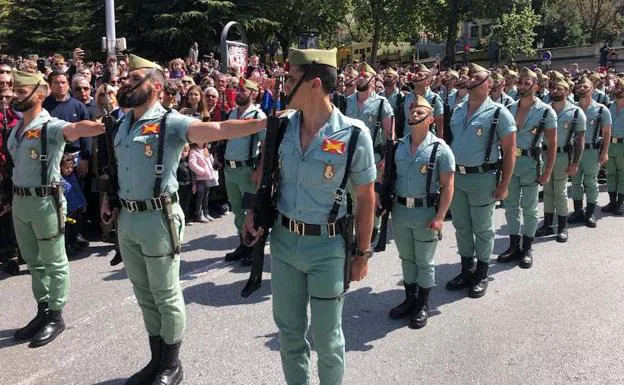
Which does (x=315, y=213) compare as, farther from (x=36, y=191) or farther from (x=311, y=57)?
(x=36, y=191)

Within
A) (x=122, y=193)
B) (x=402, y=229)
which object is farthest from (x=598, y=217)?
(x=122, y=193)

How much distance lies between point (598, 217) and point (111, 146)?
25.5 ft

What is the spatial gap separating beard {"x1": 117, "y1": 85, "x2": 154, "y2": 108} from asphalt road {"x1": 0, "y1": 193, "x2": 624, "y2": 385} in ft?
6.24

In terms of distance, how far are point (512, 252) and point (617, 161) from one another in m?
3.88

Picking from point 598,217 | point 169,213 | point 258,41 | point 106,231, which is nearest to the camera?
point 169,213

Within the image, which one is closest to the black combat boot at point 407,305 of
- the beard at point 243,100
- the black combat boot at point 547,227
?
the beard at point 243,100

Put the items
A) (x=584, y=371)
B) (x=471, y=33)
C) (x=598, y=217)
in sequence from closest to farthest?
(x=584, y=371)
(x=598, y=217)
(x=471, y=33)

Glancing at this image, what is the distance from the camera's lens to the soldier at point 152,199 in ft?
11.4

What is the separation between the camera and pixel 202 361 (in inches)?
159

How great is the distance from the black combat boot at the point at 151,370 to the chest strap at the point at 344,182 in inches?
64.3

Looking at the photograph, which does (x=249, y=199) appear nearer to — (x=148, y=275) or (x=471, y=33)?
(x=148, y=275)

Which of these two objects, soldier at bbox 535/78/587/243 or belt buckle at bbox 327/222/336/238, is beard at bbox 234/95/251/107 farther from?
soldier at bbox 535/78/587/243

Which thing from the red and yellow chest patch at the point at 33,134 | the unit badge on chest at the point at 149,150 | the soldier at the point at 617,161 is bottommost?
the soldier at the point at 617,161

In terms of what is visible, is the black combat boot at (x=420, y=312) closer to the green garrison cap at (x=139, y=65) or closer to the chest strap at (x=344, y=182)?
the chest strap at (x=344, y=182)
